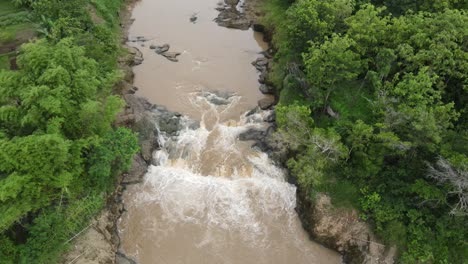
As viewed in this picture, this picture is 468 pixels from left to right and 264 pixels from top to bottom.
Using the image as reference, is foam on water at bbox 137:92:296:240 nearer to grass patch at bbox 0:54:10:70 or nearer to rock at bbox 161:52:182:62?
rock at bbox 161:52:182:62

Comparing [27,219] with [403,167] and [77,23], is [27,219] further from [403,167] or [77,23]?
[403,167]

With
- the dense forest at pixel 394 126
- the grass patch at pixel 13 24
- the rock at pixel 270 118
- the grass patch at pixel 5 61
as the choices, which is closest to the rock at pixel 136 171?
the dense forest at pixel 394 126

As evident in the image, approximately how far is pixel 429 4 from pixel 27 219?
2909cm

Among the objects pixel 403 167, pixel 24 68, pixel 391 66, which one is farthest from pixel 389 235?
pixel 24 68

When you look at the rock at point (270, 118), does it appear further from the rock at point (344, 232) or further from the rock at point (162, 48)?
the rock at point (162, 48)

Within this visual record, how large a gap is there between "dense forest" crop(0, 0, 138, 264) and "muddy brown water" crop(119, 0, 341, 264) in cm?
336

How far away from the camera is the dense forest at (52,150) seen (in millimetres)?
17922

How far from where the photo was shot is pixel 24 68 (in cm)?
2062

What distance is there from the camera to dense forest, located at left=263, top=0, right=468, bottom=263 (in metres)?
20.7

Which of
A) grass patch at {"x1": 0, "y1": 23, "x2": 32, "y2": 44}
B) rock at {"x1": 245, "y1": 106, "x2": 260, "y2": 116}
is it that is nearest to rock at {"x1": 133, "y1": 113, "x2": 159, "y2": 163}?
rock at {"x1": 245, "y1": 106, "x2": 260, "y2": 116}

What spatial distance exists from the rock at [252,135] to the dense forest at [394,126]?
11.0 feet

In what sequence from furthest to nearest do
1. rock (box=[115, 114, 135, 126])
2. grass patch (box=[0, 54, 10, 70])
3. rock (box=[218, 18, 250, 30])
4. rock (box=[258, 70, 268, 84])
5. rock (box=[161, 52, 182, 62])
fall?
rock (box=[218, 18, 250, 30]) < rock (box=[161, 52, 182, 62]) < rock (box=[258, 70, 268, 84]) < grass patch (box=[0, 54, 10, 70]) < rock (box=[115, 114, 135, 126])

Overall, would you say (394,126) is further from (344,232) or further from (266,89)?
(266,89)

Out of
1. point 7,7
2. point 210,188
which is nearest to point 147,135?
point 210,188
